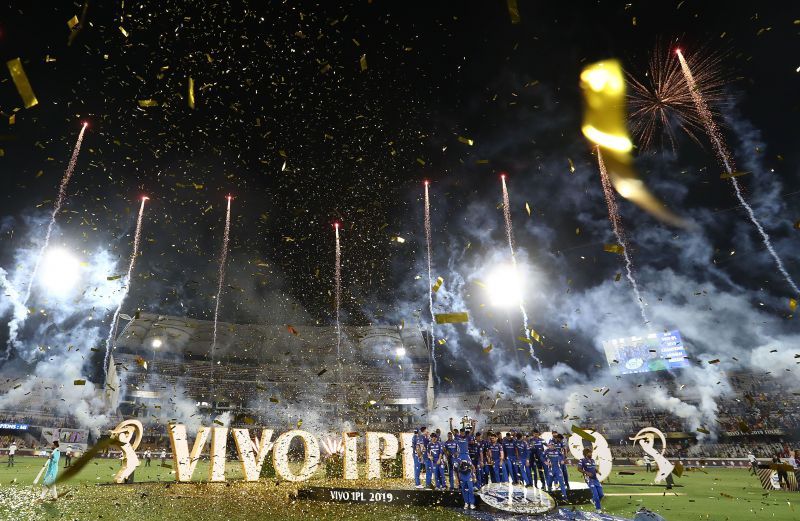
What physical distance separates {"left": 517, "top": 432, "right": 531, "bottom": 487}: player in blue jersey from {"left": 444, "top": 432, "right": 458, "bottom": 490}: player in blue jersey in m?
2.30

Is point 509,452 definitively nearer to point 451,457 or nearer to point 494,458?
point 494,458

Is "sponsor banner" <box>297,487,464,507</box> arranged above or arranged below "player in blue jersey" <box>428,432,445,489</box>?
below

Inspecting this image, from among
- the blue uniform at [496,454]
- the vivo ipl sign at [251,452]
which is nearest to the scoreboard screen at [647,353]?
the vivo ipl sign at [251,452]

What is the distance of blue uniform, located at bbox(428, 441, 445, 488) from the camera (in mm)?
13695

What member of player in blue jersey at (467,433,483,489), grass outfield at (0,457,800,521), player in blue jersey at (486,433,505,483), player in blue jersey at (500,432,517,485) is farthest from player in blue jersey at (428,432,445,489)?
grass outfield at (0,457,800,521)

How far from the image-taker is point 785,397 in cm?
4362

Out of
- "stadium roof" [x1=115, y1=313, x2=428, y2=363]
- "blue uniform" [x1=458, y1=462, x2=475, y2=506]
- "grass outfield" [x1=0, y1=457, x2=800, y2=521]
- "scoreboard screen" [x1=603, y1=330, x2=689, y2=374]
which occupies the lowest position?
"grass outfield" [x1=0, y1=457, x2=800, y2=521]

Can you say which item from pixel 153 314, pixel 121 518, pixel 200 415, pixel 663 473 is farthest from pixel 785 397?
pixel 153 314

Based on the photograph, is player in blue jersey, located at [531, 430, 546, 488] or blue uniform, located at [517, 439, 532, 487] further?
blue uniform, located at [517, 439, 532, 487]

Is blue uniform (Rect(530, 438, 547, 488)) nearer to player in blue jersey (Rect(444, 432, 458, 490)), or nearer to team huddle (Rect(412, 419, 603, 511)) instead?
team huddle (Rect(412, 419, 603, 511))

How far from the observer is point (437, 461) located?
45.0ft

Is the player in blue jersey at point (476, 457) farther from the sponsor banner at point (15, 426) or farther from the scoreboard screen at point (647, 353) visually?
the sponsor banner at point (15, 426)

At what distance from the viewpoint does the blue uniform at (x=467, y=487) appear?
11.4 m

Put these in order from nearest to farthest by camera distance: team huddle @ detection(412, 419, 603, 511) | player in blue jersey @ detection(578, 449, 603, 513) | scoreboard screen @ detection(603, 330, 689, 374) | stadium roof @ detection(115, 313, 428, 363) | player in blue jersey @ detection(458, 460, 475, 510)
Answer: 1. player in blue jersey @ detection(458, 460, 475, 510)
2. player in blue jersey @ detection(578, 449, 603, 513)
3. team huddle @ detection(412, 419, 603, 511)
4. scoreboard screen @ detection(603, 330, 689, 374)
5. stadium roof @ detection(115, 313, 428, 363)
